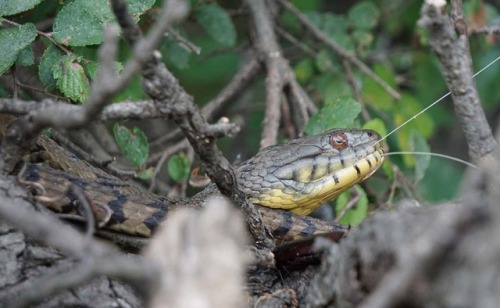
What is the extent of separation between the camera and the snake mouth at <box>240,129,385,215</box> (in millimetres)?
4355

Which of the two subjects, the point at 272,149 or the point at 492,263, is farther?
the point at 272,149

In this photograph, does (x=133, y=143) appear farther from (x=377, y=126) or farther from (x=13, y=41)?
(x=377, y=126)

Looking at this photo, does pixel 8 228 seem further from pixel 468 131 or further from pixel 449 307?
pixel 468 131

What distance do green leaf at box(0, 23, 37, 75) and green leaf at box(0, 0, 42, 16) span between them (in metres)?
0.07

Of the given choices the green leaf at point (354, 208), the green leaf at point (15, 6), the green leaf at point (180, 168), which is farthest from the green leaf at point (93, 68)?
the green leaf at point (354, 208)

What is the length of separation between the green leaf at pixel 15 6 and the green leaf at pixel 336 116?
5.65 feet

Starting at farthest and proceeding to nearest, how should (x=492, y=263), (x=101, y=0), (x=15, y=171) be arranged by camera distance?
(x=101, y=0)
(x=15, y=171)
(x=492, y=263)

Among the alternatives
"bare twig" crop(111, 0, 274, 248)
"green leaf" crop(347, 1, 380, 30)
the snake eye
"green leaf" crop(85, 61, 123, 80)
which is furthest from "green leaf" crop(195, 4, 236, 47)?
"bare twig" crop(111, 0, 274, 248)

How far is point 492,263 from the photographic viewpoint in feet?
6.94

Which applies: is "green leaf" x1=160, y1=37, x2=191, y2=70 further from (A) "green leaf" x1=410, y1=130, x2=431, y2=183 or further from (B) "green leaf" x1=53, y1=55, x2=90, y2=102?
(B) "green leaf" x1=53, y1=55, x2=90, y2=102

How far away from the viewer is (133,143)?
460cm

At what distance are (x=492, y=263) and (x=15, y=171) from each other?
71.5 inches

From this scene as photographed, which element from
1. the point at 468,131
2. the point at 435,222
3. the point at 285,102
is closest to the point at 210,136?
the point at 435,222

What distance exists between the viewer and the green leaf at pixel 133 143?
4.58 meters
